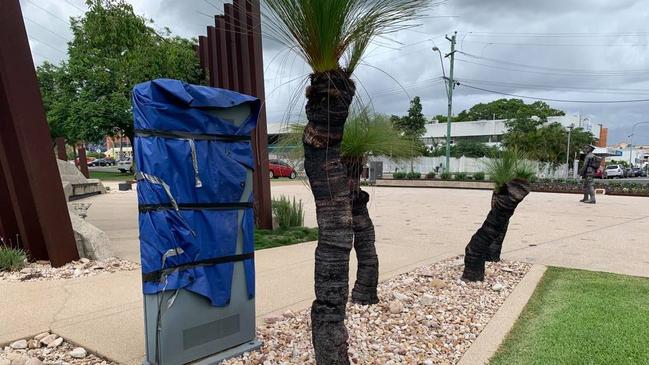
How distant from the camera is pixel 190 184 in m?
2.82

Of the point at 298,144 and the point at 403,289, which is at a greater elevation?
the point at 298,144

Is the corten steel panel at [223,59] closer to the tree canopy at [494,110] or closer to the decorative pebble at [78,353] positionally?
the decorative pebble at [78,353]

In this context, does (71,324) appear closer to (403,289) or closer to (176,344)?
(176,344)

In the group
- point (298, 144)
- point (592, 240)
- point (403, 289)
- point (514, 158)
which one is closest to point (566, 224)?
point (592, 240)

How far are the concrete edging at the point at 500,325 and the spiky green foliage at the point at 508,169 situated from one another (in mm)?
1160

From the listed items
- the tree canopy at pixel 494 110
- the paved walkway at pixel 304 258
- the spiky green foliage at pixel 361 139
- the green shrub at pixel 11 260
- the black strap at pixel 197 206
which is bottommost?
the paved walkway at pixel 304 258

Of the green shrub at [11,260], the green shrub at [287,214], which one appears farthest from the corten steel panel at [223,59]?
the green shrub at [11,260]

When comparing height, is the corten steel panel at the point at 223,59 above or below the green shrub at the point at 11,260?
above

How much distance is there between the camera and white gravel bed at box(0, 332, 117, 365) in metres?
3.07

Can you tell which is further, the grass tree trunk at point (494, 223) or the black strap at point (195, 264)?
the grass tree trunk at point (494, 223)

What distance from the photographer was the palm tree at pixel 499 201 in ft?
16.3

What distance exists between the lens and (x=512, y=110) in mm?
80188

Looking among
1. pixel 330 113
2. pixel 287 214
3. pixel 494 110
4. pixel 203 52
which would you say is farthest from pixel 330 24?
pixel 494 110

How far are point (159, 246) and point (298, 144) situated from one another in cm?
151
